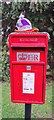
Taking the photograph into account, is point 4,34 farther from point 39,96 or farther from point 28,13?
point 39,96

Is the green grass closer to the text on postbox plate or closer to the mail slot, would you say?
the mail slot

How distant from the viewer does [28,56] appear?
3.51m

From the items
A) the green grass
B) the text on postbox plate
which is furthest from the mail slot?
the green grass

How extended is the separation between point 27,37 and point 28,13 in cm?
351

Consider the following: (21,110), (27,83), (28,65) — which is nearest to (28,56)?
(28,65)

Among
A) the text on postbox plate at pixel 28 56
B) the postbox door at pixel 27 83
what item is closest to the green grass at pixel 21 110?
the postbox door at pixel 27 83

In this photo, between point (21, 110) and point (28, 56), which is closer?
point (28, 56)

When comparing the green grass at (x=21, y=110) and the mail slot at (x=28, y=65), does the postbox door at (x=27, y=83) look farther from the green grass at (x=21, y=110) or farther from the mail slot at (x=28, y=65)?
the green grass at (x=21, y=110)

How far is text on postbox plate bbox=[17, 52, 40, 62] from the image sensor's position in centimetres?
351

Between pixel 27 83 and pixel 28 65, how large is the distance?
223 millimetres

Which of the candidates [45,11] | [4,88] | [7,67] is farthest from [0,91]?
[45,11]

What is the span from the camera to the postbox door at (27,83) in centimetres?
357

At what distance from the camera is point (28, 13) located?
6.92 meters

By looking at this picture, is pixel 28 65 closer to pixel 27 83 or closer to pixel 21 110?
pixel 27 83
